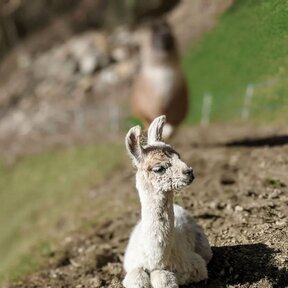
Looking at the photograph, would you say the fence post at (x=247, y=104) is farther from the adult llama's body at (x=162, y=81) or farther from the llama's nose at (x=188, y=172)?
the llama's nose at (x=188, y=172)

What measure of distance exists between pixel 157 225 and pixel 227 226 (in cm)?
141

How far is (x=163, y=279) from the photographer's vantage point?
4.61m

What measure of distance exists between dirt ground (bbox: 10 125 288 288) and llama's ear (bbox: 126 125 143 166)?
117 cm

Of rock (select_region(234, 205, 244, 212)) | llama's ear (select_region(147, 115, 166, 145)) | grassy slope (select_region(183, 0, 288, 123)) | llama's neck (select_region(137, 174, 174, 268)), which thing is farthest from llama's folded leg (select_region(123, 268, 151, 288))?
grassy slope (select_region(183, 0, 288, 123))

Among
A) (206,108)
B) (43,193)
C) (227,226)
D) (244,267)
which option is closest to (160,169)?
(244,267)

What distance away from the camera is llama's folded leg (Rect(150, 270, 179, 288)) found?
459 cm

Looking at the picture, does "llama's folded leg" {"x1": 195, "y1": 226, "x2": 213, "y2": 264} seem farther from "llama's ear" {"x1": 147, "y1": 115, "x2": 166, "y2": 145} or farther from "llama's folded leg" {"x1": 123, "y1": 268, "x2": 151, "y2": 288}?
"llama's ear" {"x1": 147, "y1": 115, "x2": 166, "y2": 145}

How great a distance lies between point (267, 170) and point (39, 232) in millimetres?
5499

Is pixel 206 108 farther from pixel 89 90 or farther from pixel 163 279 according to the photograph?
pixel 163 279

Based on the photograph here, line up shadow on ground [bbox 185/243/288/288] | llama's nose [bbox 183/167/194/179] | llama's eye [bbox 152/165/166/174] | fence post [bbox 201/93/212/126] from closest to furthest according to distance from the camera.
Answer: llama's nose [bbox 183/167/194/179] → llama's eye [bbox 152/165/166/174] → shadow on ground [bbox 185/243/288/288] → fence post [bbox 201/93/212/126]

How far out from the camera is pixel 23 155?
18.1 m

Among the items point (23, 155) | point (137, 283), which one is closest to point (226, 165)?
point (137, 283)

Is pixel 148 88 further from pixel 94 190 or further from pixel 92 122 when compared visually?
pixel 92 122

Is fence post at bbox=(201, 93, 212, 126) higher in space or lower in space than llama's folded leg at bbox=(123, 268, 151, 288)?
higher
